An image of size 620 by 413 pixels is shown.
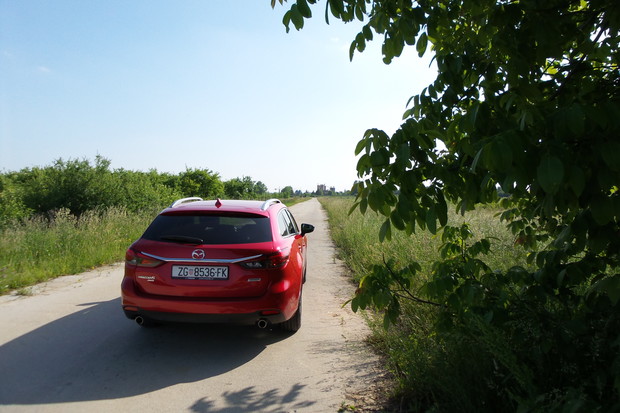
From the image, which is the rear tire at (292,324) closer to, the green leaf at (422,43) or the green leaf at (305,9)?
the green leaf at (422,43)

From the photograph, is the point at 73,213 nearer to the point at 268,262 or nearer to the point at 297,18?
the point at 268,262

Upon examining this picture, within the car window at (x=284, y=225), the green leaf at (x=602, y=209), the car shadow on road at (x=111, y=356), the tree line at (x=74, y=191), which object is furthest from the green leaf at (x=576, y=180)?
the tree line at (x=74, y=191)

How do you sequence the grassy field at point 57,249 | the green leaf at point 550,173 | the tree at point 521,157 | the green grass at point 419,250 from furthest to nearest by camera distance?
the grassy field at point 57,249 → the green grass at point 419,250 → the tree at point 521,157 → the green leaf at point 550,173

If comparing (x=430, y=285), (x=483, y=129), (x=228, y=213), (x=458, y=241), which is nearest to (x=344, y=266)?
(x=228, y=213)

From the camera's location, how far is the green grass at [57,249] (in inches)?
303

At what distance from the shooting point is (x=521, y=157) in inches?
58.4

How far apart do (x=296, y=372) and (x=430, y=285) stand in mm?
1839

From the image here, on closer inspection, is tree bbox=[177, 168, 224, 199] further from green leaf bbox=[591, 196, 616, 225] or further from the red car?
green leaf bbox=[591, 196, 616, 225]

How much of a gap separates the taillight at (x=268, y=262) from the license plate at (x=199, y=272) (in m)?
0.23

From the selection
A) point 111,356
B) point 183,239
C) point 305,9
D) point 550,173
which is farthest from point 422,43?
point 111,356

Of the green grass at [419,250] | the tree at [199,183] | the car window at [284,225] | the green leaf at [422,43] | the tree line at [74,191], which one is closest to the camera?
the green leaf at [422,43]

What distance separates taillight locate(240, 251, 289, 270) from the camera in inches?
165

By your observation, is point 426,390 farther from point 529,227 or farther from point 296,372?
point 529,227

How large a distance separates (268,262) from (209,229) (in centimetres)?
82
